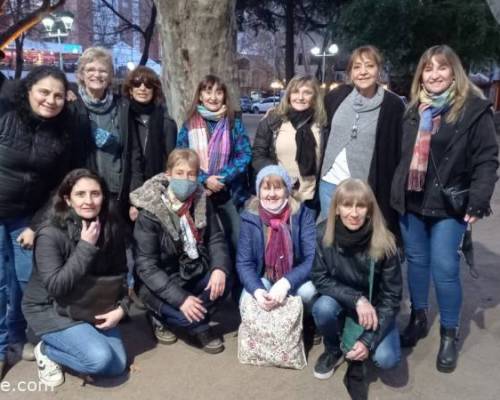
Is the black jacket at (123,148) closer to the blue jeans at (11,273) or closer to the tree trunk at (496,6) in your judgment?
the blue jeans at (11,273)

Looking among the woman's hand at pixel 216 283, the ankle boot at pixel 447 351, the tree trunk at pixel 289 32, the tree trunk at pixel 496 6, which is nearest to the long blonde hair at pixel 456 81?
the tree trunk at pixel 496 6

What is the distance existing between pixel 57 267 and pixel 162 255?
2.34 feet

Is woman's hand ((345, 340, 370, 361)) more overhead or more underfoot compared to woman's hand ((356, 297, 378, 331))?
more underfoot

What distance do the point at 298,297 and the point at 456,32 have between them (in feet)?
44.4

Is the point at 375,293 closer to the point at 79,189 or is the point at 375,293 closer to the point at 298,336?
the point at 298,336

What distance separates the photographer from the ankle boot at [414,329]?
3.58 m

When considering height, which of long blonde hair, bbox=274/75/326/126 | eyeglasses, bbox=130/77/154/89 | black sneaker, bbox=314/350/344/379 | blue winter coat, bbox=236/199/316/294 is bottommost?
black sneaker, bbox=314/350/344/379

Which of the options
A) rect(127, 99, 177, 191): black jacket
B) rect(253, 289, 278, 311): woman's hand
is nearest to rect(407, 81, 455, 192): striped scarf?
rect(253, 289, 278, 311): woman's hand

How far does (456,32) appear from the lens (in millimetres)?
14625

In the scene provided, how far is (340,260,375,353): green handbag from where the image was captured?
3023 mm

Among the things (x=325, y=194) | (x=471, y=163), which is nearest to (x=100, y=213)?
(x=325, y=194)

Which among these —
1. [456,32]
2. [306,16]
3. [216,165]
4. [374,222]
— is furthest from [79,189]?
[306,16]

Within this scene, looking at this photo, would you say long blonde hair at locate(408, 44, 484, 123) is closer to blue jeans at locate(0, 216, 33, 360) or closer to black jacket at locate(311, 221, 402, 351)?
black jacket at locate(311, 221, 402, 351)

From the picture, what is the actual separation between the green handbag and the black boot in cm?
11
